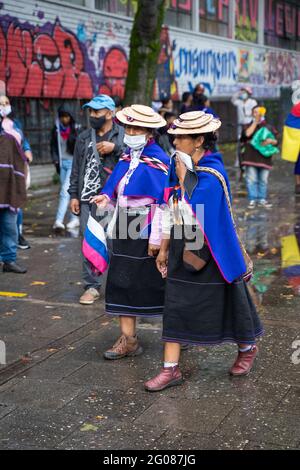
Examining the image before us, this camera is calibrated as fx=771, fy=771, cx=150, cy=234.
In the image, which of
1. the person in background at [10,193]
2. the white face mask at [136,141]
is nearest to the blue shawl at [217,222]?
the white face mask at [136,141]

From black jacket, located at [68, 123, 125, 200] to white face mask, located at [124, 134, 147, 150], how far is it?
1.21 m

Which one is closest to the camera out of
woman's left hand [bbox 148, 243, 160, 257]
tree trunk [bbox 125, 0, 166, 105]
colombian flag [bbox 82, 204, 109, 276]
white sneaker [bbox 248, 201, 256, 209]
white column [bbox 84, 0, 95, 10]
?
woman's left hand [bbox 148, 243, 160, 257]

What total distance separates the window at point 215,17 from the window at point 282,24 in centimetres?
468

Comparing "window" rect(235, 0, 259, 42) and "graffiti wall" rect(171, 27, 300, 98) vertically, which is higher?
"window" rect(235, 0, 259, 42)

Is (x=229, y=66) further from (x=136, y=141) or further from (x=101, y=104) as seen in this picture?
(x=136, y=141)

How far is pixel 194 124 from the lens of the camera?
16.0 feet

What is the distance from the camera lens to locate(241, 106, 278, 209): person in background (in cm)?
1283

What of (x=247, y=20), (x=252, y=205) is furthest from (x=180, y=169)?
(x=247, y=20)

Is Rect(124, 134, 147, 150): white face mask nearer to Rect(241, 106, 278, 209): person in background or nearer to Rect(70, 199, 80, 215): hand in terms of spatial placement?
Rect(70, 199, 80, 215): hand

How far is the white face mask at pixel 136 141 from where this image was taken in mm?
5523

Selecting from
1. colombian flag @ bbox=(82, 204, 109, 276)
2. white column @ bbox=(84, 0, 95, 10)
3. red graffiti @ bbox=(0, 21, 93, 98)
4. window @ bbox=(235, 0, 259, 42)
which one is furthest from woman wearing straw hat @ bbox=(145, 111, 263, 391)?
window @ bbox=(235, 0, 259, 42)

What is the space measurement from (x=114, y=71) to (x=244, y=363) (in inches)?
576

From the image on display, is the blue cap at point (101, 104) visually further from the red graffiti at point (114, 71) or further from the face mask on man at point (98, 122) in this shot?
the red graffiti at point (114, 71)
